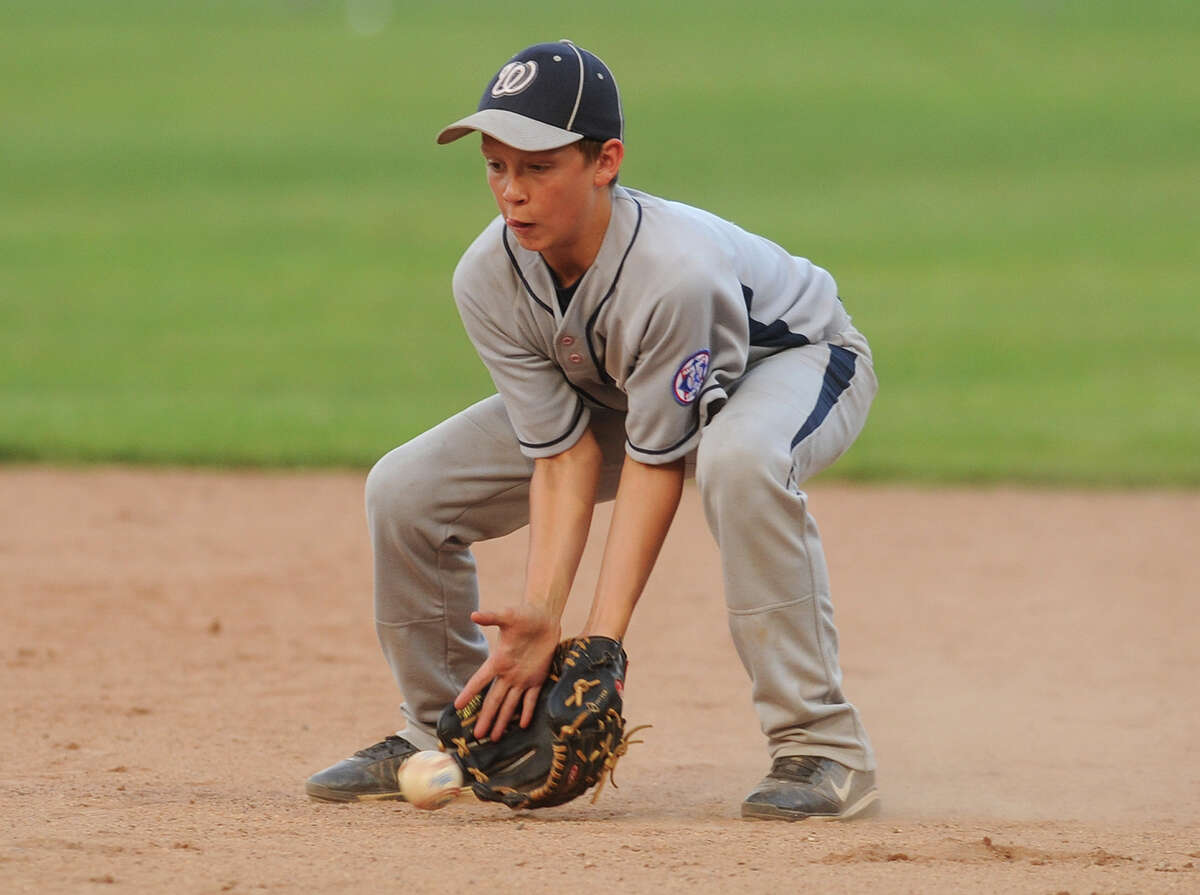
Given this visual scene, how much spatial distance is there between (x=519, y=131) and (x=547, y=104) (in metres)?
0.09

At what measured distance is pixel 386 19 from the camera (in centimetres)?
3241

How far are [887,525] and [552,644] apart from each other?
12.9 feet

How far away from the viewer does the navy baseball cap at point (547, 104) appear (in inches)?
130

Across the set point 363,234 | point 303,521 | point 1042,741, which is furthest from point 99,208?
point 1042,741

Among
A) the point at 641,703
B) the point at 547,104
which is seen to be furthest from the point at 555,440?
the point at 641,703

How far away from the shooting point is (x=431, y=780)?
3574 mm

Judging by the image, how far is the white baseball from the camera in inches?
140

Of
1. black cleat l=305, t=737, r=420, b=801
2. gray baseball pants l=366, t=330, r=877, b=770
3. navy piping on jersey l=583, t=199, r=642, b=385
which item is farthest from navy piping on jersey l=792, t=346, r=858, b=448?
black cleat l=305, t=737, r=420, b=801

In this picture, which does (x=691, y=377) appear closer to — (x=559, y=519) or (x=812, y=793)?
(x=559, y=519)

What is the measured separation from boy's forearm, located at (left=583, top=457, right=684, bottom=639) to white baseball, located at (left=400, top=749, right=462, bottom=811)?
0.42 meters

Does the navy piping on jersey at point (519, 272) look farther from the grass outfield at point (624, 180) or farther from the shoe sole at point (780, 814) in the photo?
the grass outfield at point (624, 180)

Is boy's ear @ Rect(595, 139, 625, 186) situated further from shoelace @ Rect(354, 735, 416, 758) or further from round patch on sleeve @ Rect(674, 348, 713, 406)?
shoelace @ Rect(354, 735, 416, 758)

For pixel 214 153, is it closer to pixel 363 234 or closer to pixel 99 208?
pixel 99 208

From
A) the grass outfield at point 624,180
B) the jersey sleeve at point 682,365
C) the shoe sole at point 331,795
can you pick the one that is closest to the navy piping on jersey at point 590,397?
the jersey sleeve at point 682,365
